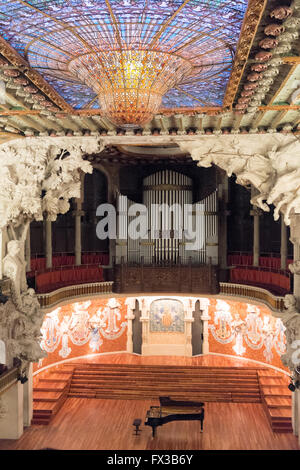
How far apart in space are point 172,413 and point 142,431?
3.50 feet

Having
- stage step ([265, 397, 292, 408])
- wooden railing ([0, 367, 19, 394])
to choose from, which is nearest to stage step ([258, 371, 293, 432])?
stage step ([265, 397, 292, 408])

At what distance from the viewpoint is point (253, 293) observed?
15.9 meters

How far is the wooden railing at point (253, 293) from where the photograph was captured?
13748mm

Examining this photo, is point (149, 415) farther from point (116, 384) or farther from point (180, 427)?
point (116, 384)

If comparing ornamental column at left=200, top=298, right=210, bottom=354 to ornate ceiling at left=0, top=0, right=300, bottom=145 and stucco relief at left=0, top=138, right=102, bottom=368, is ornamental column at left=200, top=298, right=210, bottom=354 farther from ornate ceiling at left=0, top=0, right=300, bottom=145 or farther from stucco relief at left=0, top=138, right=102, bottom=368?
ornate ceiling at left=0, top=0, right=300, bottom=145

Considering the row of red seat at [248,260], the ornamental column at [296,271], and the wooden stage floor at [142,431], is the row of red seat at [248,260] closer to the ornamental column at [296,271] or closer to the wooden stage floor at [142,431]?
the wooden stage floor at [142,431]

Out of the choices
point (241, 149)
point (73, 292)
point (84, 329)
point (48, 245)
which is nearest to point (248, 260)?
point (73, 292)

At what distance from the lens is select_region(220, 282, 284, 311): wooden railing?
13.7 metres

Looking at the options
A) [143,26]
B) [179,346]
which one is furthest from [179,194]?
[143,26]

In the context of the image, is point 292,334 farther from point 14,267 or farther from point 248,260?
point 248,260

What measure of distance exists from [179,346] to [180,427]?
5.65 meters

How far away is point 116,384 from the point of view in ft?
52.9

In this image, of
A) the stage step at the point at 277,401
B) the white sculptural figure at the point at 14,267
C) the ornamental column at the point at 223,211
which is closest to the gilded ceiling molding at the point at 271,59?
the white sculptural figure at the point at 14,267

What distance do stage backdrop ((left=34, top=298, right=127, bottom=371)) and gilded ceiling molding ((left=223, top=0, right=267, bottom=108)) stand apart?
12.0 metres
